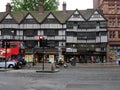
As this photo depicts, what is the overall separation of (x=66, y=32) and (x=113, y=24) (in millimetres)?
11458

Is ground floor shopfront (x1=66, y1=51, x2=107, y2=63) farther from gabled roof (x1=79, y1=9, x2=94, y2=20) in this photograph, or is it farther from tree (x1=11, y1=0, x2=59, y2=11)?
tree (x1=11, y1=0, x2=59, y2=11)

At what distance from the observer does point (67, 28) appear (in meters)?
88.8

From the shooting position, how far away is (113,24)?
89.6 m

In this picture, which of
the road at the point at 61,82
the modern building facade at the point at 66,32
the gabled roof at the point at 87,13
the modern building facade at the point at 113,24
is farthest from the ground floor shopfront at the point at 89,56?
the road at the point at 61,82

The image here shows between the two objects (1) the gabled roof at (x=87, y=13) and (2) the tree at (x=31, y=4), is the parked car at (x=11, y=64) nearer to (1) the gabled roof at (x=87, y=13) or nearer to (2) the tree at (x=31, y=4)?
(1) the gabled roof at (x=87, y=13)

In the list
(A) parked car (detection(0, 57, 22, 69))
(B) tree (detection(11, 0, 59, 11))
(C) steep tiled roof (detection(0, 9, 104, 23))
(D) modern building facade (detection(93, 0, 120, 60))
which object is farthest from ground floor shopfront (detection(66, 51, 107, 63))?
(A) parked car (detection(0, 57, 22, 69))

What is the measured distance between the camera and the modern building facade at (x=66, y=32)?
8850 centimetres

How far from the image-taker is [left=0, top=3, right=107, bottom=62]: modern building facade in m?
88.5

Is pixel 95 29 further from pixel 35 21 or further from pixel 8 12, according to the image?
pixel 8 12

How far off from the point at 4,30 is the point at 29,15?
7015 millimetres

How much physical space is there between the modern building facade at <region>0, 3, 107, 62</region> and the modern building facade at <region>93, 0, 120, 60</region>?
5.47ft

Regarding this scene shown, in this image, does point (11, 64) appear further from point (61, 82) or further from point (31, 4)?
point (31, 4)

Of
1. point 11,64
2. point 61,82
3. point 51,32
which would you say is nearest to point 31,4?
point 51,32

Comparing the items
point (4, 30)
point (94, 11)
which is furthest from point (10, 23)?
point (94, 11)
